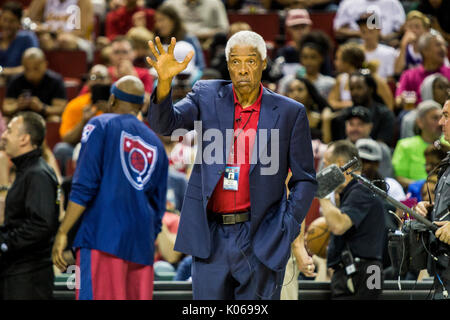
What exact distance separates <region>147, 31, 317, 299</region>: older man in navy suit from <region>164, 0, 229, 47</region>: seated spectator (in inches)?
258

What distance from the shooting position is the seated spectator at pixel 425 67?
27.1ft

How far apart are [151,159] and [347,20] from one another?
17.6 feet

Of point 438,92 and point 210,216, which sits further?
point 438,92

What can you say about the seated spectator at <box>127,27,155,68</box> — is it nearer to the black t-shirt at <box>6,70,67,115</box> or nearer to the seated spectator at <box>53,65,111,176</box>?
the black t-shirt at <box>6,70,67,115</box>

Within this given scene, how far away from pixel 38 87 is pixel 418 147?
13.3ft

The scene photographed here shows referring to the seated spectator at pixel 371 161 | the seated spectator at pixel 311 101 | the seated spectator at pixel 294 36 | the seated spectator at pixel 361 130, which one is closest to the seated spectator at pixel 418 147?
the seated spectator at pixel 361 130

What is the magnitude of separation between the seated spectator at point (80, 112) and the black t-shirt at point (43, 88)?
1.87ft

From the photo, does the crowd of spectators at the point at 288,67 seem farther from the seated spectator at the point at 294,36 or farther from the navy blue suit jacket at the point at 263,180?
the navy blue suit jacket at the point at 263,180

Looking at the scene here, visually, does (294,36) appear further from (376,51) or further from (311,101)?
(311,101)

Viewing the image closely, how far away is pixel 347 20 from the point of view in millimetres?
9945

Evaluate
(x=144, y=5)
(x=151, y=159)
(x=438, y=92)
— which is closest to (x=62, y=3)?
(x=144, y=5)

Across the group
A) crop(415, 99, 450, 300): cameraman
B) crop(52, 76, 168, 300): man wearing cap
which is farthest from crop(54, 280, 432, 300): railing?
crop(415, 99, 450, 300): cameraman
